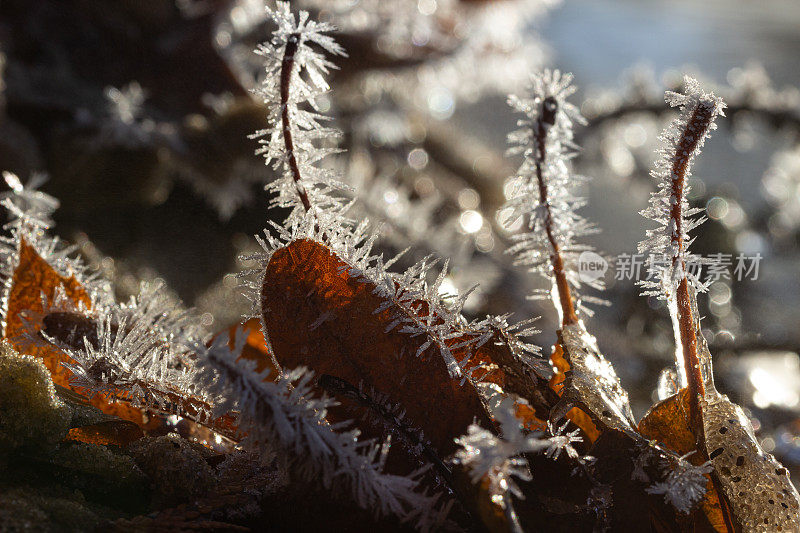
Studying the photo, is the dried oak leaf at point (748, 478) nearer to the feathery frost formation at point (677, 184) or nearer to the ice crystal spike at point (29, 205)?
the feathery frost formation at point (677, 184)

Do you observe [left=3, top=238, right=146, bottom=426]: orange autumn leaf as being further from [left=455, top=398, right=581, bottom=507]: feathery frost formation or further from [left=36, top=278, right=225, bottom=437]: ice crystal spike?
[left=455, top=398, right=581, bottom=507]: feathery frost formation

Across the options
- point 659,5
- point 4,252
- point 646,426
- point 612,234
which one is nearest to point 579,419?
point 646,426

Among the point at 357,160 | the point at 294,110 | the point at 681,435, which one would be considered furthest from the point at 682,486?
the point at 357,160

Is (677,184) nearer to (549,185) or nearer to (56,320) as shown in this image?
(549,185)

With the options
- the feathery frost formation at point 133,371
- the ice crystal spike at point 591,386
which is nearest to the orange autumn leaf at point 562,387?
the ice crystal spike at point 591,386

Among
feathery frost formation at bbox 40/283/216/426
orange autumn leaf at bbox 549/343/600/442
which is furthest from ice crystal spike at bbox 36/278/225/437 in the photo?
orange autumn leaf at bbox 549/343/600/442

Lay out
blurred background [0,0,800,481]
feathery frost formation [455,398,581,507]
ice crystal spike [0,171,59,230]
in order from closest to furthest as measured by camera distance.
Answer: feathery frost formation [455,398,581,507] → ice crystal spike [0,171,59,230] → blurred background [0,0,800,481]
